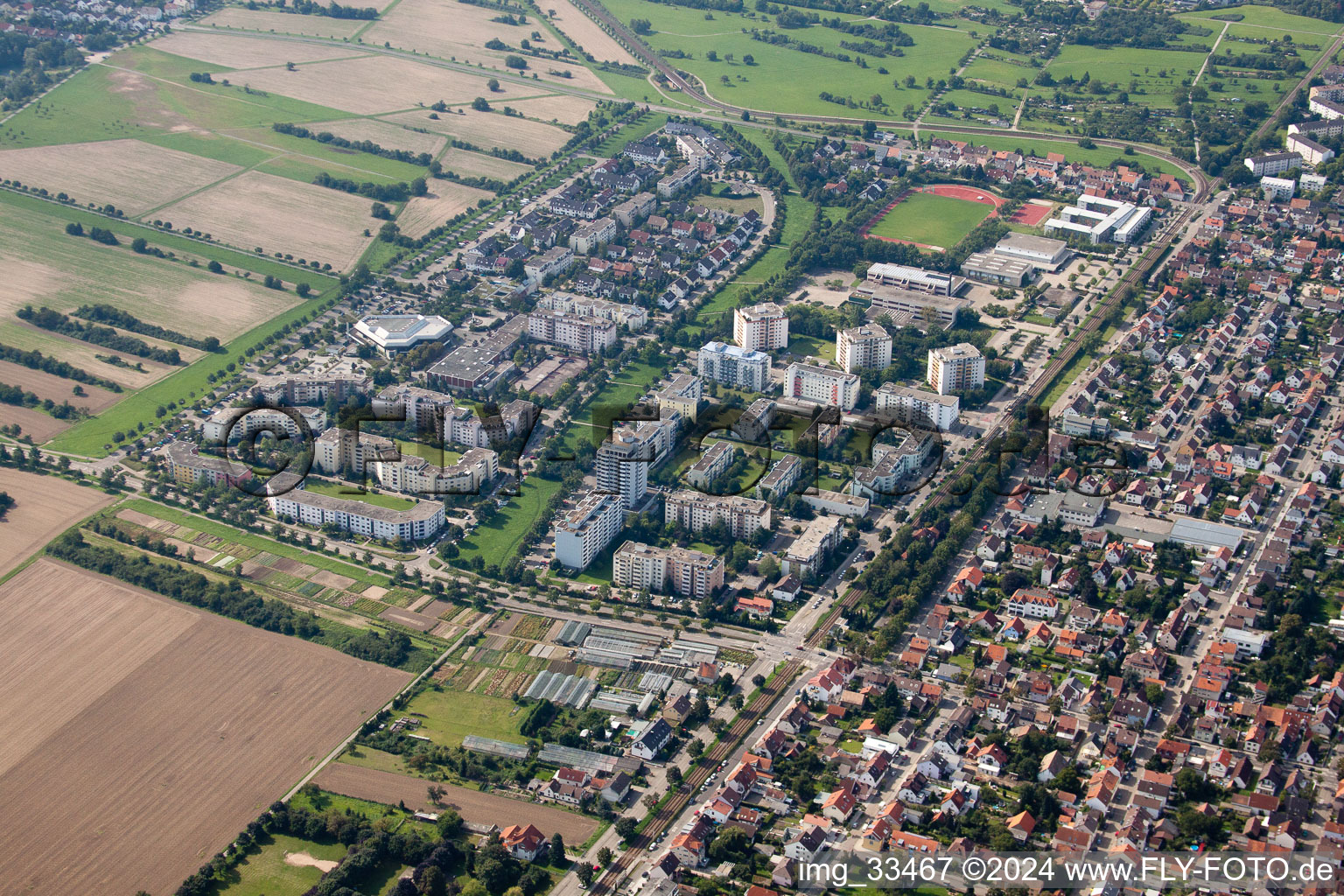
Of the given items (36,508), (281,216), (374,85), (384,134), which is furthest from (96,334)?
(374,85)

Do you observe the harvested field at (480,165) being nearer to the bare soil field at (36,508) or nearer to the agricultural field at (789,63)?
the agricultural field at (789,63)

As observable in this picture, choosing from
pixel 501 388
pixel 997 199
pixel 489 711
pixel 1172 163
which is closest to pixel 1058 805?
pixel 489 711

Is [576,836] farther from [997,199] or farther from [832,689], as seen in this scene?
[997,199]

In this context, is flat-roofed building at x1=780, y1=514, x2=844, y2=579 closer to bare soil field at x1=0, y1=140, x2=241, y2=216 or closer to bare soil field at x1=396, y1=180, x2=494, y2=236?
bare soil field at x1=396, y1=180, x2=494, y2=236

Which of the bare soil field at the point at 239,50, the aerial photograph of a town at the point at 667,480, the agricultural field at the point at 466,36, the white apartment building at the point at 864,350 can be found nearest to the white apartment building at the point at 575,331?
the aerial photograph of a town at the point at 667,480

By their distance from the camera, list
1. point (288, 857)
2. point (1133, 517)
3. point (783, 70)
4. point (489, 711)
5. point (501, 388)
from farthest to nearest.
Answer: point (783, 70), point (501, 388), point (1133, 517), point (489, 711), point (288, 857)

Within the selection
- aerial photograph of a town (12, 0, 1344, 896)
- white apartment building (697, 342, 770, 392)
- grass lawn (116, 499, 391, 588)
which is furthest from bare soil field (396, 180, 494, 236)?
grass lawn (116, 499, 391, 588)

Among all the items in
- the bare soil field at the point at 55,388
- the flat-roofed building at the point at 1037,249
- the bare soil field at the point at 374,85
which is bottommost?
the bare soil field at the point at 55,388
